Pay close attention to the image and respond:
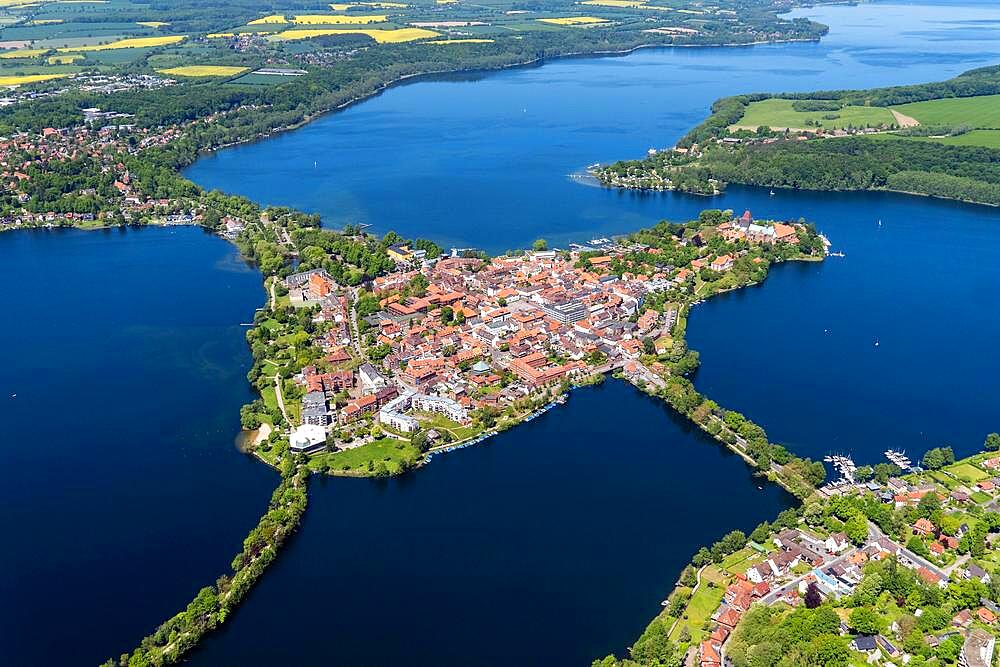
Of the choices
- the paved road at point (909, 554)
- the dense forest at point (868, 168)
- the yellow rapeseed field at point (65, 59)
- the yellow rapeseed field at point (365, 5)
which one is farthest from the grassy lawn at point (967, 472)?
the yellow rapeseed field at point (365, 5)

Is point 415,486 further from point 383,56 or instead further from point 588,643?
point 383,56

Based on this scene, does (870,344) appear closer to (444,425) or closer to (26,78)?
(444,425)

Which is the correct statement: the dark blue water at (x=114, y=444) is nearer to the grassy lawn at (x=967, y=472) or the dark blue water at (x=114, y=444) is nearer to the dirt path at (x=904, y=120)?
the grassy lawn at (x=967, y=472)

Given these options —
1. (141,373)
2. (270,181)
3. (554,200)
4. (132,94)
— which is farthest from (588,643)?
(132,94)

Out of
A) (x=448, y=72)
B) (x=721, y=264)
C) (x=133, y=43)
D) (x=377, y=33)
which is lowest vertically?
(x=721, y=264)

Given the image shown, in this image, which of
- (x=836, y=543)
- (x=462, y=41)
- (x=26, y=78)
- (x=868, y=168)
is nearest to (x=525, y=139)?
(x=868, y=168)

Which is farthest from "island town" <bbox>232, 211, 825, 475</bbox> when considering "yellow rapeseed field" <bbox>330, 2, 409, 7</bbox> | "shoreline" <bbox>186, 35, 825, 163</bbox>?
"yellow rapeseed field" <bbox>330, 2, 409, 7</bbox>

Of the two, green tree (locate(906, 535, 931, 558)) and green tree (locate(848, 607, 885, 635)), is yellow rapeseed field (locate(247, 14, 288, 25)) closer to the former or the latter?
green tree (locate(906, 535, 931, 558))
